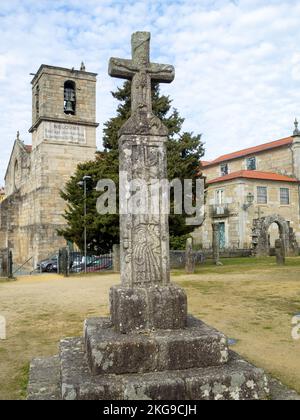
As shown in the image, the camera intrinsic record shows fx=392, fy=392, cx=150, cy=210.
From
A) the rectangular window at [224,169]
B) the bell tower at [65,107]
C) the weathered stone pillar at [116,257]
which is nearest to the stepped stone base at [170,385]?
the weathered stone pillar at [116,257]

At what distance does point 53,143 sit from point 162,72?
24.6 meters

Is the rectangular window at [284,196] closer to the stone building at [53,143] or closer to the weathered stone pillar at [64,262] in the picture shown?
the stone building at [53,143]

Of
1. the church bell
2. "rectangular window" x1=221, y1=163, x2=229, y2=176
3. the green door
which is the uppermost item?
the church bell

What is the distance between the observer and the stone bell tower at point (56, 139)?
27.8 metres

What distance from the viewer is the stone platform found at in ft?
12.0

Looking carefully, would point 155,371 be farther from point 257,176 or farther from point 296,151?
point 296,151

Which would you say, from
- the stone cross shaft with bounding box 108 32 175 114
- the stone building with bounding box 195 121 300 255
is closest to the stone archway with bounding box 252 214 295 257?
the stone building with bounding box 195 121 300 255

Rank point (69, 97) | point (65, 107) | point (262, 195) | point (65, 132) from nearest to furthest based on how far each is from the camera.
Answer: point (65, 132) → point (69, 97) → point (65, 107) → point (262, 195)

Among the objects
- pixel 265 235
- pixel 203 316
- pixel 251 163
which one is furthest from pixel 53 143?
pixel 203 316

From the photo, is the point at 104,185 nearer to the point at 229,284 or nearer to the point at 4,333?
the point at 229,284

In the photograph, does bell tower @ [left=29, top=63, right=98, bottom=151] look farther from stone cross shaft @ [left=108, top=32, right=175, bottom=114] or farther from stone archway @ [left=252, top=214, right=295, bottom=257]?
stone cross shaft @ [left=108, top=32, right=175, bottom=114]

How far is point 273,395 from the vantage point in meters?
3.93

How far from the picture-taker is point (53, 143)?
28.4 meters

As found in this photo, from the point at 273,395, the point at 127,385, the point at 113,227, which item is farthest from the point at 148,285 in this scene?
the point at 113,227
